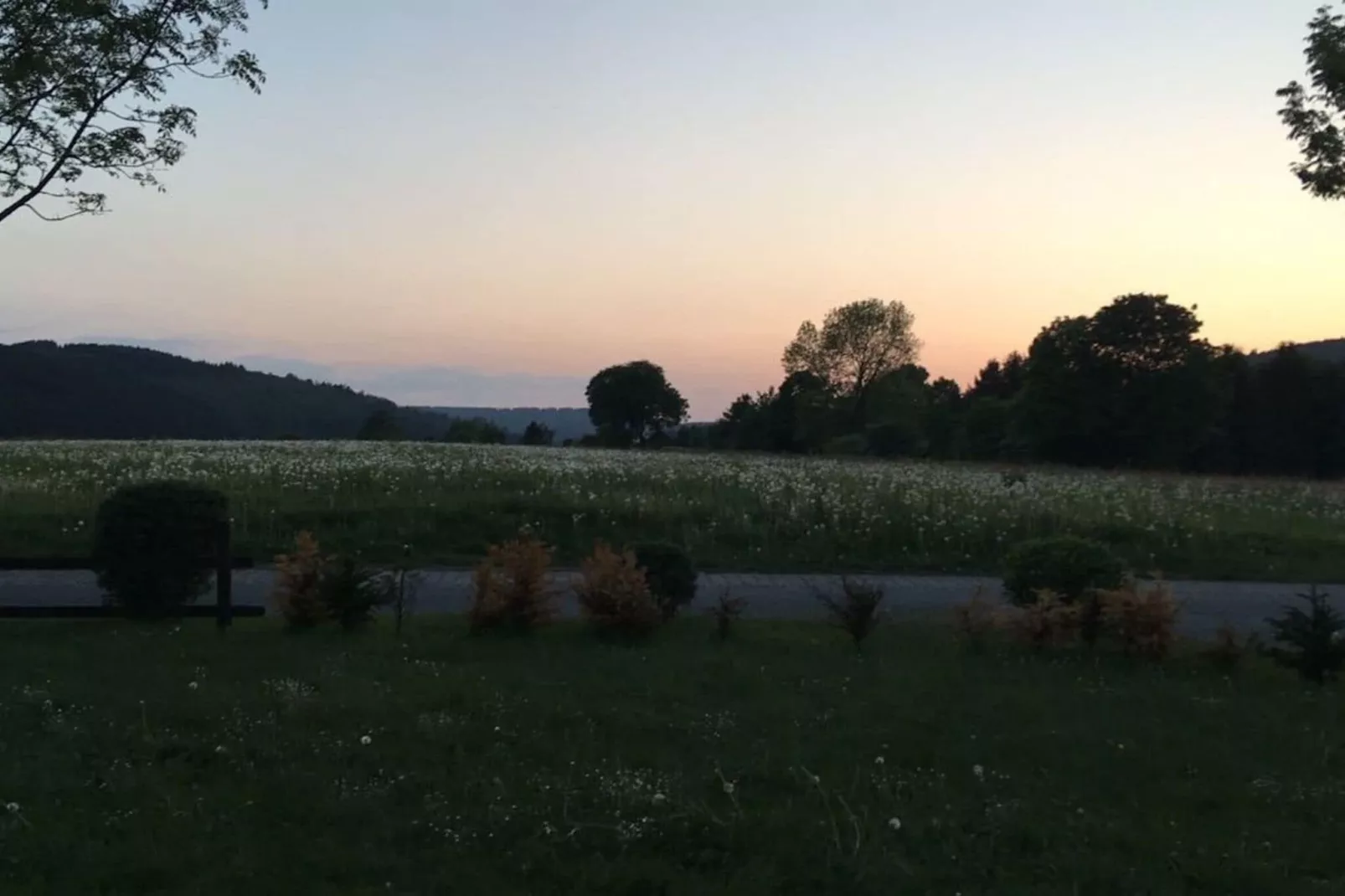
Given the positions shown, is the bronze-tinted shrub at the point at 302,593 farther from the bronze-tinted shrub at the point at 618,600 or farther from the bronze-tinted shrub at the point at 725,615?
the bronze-tinted shrub at the point at 725,615

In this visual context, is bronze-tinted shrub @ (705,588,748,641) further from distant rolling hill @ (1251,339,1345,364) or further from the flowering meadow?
distant rolling hill @ (1251,339,1345,364)

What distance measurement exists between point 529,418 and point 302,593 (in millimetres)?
114787

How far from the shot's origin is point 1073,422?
62594 mm

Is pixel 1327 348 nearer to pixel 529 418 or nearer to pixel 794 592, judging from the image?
pixel 529 418

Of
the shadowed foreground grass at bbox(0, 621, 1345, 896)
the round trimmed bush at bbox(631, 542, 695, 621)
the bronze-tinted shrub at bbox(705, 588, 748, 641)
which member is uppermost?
the round trimmed bush at bbox(631, 542, 695, 621)

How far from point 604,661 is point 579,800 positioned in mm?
3245

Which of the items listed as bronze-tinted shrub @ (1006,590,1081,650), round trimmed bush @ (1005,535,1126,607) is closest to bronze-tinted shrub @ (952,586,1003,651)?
bronze-tinted shrub @ (1006,590,1081,650)

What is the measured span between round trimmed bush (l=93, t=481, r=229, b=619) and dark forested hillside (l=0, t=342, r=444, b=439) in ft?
173

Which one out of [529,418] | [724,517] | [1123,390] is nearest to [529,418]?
[529,418]

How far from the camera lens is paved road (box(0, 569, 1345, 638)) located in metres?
13.0

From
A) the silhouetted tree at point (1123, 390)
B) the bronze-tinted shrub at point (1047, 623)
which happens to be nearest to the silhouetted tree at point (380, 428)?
the silhouetted tree at point (1123, 390)

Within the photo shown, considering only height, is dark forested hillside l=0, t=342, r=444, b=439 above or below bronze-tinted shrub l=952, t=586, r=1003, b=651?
above

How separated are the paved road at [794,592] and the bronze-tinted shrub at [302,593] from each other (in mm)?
1764

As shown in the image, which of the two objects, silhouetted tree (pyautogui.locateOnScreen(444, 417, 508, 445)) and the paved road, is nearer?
the paved road
